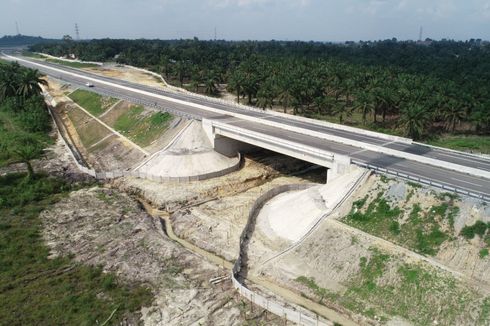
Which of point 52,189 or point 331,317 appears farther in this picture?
point 52,189

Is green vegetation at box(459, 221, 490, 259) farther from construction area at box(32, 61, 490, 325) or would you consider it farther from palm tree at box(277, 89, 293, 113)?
palm tree at box(277, 89, 293, 113)

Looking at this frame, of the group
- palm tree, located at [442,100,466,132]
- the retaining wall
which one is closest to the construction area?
the retaining wall

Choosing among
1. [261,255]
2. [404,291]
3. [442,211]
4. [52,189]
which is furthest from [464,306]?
[52,189]

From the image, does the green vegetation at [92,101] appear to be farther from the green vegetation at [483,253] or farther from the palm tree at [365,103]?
the green vegetation at [483,253]

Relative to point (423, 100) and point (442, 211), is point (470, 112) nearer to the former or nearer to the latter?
point (423, 100)

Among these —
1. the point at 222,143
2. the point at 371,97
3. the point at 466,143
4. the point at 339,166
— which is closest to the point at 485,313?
the point at 339,166

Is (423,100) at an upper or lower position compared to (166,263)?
upper
